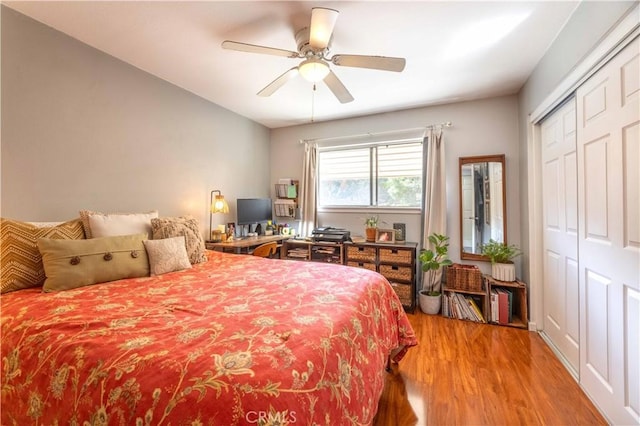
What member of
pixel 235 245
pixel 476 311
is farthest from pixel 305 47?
pixel 476 311

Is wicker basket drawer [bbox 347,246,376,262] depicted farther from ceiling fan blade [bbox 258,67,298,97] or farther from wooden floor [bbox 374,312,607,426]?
ceiling fan blade [bbox 258,67,298,97]

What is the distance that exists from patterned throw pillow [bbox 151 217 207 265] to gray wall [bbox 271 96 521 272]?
84.8 inches

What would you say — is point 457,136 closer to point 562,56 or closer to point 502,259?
point 562,56

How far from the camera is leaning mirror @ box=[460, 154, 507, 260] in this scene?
10.1 ft

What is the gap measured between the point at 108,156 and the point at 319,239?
2.46 meters

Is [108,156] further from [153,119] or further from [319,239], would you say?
[319,239]

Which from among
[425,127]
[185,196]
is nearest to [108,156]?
[185,196]

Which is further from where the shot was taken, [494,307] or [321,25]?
[494,307]

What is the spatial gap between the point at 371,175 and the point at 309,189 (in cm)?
97

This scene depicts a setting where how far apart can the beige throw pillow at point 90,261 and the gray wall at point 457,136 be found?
2.68 metres

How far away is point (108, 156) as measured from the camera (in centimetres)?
229

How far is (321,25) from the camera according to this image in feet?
5.13

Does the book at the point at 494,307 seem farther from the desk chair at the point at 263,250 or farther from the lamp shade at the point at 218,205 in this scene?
the lamp shade at the point at 218,205

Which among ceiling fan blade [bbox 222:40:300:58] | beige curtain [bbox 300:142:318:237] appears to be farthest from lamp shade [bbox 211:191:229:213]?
ceiling fan blade [bbox 222:40:300:58]
